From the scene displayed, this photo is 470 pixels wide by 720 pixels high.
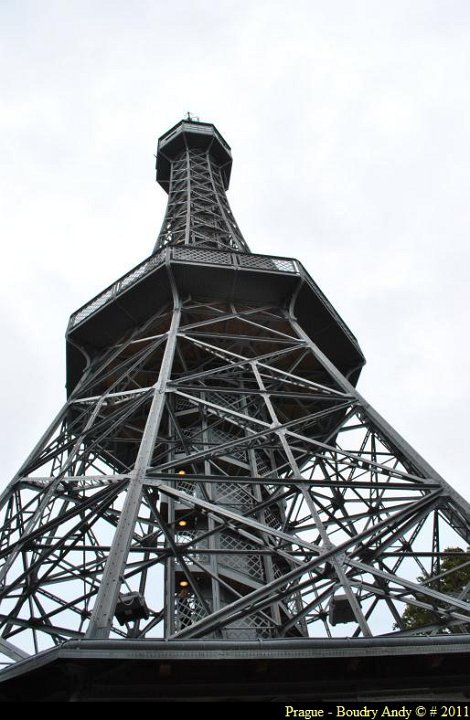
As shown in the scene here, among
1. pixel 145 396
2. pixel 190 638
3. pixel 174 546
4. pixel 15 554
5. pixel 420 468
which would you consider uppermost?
pixel 145 396

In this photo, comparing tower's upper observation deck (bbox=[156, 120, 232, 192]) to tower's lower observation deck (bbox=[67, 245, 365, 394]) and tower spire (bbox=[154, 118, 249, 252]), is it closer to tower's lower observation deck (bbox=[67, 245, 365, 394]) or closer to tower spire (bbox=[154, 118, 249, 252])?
tower spire (bbox=[154, 118, 249, 252])

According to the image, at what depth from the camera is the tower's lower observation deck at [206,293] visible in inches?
800

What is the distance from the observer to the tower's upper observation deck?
4025 centimetres

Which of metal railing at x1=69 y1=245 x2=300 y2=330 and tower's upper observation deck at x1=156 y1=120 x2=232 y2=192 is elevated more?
tower's upper observation deck at x1=156 y1=120 x2=232 y2=192

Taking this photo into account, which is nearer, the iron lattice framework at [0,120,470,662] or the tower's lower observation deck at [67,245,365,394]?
the iron lattice framework at [0,120,470,662]

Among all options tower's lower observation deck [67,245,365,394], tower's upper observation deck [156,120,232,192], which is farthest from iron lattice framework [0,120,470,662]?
tower's upper observation deck [156,120,232,192]

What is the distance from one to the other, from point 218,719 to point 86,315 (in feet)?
52.1

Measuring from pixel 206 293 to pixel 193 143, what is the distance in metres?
22.7

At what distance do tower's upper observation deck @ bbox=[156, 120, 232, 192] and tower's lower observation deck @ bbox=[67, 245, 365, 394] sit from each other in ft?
68.5

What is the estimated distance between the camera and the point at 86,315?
21469mm

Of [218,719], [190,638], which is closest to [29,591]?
[190,638]

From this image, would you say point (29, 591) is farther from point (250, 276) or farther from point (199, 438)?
point (250, 276)

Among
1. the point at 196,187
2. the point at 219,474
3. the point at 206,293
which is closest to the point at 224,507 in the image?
the point at 219,474

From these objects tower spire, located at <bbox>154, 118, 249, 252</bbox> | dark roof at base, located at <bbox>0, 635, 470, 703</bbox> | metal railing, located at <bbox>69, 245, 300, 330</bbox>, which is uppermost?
tower spire, located at <bbox>154, 118, 249, 252</bbox>
